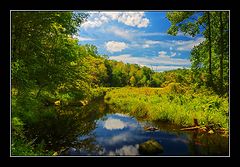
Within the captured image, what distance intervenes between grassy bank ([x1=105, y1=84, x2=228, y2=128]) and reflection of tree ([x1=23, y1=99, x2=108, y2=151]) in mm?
865

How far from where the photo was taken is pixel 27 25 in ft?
24.6

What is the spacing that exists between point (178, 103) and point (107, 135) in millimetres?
1916

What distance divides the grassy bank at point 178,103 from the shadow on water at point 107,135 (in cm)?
34

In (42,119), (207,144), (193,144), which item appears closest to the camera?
(207,144)

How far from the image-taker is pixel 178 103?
862 centimetres

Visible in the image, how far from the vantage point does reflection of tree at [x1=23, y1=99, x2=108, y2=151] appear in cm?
799

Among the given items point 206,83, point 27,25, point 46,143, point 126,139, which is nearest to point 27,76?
point 27,25

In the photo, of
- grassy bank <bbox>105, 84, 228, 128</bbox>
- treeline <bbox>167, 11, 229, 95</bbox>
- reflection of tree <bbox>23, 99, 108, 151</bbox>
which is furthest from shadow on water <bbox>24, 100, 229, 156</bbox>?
treeline <bbox>167, 11, 229, 95</bbox>

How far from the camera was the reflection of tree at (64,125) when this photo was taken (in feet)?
26.2

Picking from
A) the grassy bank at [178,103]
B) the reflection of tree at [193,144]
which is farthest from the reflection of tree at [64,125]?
the reflection of tree at [193,144]

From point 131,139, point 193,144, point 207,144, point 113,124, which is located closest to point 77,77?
point 113,124

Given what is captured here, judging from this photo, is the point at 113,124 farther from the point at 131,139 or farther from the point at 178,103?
the point at 178,103

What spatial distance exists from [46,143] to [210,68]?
13.6ft
